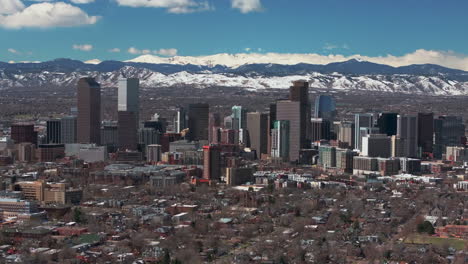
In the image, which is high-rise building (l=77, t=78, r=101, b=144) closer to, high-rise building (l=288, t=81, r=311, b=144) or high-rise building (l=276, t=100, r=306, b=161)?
high-rise building (l=276, t=100, r=306, b=161)

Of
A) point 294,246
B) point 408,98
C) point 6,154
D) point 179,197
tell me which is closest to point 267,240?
point 294,246

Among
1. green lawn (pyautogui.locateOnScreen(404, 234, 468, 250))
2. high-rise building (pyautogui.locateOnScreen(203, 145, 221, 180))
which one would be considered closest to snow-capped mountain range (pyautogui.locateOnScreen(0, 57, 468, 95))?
high-rise building (pyautogui.locateOnScreen(203, 145, 221, 180))

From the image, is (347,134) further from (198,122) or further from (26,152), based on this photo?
(26,152)

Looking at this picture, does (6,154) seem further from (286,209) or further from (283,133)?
(286,209)

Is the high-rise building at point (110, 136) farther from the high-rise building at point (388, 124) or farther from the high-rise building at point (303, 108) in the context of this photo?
the high-rise building at point (388, 124)

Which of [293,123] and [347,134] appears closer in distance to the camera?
[293,123]

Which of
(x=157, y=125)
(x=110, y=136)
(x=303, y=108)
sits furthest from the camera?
(x=157, y=125)

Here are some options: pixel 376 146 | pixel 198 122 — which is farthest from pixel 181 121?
pixel 376 146
